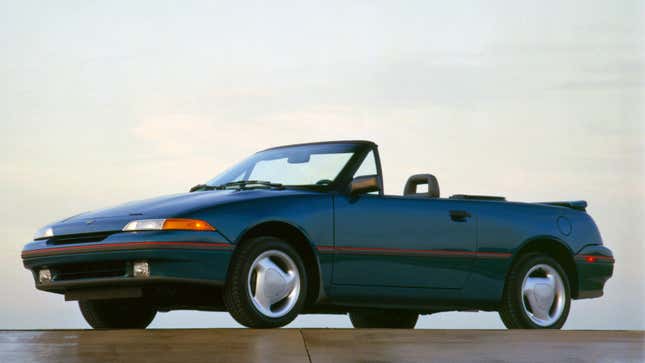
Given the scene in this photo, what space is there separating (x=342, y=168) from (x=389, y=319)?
2966 mm

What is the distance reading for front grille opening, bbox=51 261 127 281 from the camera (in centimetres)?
905

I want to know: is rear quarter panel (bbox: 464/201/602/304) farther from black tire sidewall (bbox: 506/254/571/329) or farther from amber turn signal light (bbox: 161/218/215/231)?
amber turn signal light (bbox: 161/218/215/231)

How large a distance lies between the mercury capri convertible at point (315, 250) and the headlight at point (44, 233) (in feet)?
0.04

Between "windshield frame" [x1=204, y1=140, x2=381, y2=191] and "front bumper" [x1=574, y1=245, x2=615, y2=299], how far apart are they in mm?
2830

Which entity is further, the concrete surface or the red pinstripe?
the red pinstripe

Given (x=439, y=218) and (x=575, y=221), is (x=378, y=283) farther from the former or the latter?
(x=575, y=221)

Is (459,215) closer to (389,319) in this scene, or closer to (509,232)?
(509,232)

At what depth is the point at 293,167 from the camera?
10.6 metres

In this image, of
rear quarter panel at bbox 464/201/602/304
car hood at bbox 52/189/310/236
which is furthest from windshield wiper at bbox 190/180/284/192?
rear quarter panel at bbox 464/201/602/304

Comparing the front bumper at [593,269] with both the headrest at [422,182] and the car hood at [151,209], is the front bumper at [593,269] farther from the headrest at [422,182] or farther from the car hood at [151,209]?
the car hood at [151,209]

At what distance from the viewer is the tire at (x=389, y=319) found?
12688mm

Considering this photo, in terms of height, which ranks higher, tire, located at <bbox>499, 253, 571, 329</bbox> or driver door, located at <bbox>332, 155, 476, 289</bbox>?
driver door, located at <bbox>332, 155, 476, 289</bbox>

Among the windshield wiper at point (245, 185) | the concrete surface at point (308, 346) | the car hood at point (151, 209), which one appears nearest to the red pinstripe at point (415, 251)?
the car hood at point (151, 209)

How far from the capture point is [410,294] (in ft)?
34.0
